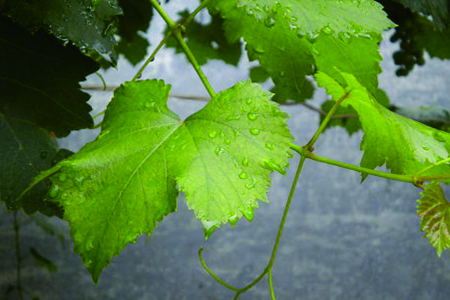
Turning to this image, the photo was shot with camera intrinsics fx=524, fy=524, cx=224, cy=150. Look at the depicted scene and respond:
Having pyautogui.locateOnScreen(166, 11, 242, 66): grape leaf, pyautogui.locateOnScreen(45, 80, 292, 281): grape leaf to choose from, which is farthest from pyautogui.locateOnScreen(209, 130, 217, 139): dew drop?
pyautogui.locateOnScreen(166, 11, 242, 66): grape leaf

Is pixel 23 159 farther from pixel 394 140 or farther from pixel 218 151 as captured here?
pixel 394 140

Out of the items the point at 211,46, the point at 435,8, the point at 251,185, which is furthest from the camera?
the point at 211,46

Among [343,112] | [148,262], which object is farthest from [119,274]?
[343,112]

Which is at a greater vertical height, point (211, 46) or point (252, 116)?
point (252, 116)

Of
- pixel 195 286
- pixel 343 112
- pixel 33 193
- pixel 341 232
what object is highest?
pixel 33 193

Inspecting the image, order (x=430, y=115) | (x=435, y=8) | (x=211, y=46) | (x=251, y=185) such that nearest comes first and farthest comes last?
(x=251, y=185)
(x=435, y=8)
(x=211, y=46)
(x=430, y=115)

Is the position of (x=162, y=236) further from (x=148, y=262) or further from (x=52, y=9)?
(x=52, y=9)

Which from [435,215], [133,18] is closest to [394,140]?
[435,215]

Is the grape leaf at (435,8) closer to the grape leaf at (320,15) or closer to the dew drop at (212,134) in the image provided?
the grape leaf at (320,15)
